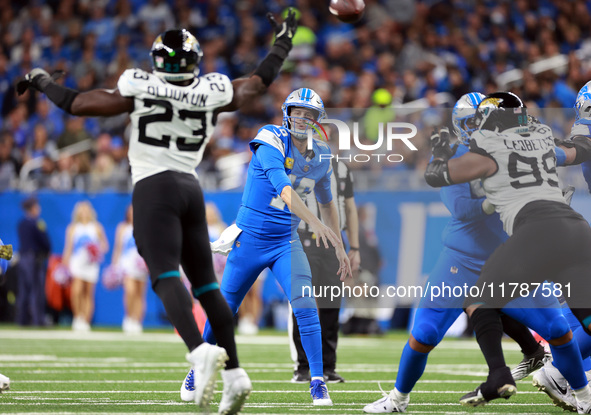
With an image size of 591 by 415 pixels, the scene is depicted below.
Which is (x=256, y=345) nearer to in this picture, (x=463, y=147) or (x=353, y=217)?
(x=353, y=217)

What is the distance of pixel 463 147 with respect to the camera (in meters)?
6.17

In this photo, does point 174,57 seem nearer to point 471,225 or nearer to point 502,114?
point 502,114

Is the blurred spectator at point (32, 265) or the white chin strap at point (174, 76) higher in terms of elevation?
the white chin strap at point (174, 76)

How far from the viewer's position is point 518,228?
215 inches

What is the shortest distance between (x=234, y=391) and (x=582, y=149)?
2772 mm

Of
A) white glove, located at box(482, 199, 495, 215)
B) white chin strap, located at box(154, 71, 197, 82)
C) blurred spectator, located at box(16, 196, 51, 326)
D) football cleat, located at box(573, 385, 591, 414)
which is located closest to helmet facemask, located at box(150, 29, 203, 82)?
white chin strap, located at box(154, 71, 197, 82)

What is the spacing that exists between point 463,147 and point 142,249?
2.20 m

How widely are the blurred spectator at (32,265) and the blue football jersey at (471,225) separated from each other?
10352 millimetres

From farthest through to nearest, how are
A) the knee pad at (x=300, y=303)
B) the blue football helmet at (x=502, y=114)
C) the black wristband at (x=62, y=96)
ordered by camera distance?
the knee pad at (x=300, y=303) < the blue football helmet at (x=502, y=114) < the black wristband at (x=62, y=96)

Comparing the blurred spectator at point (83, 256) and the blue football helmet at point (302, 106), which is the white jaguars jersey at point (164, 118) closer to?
the blue football helmet at point (302, 106)

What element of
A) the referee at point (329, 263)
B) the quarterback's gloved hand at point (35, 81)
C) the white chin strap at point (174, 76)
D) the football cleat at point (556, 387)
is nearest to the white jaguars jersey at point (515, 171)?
the football cleat at point (556, 387)

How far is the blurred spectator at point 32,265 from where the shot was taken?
1534 cm

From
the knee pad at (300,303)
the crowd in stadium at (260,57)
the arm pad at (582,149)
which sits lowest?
the knee pad at (300,303)

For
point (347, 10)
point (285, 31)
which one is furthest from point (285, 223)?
point (347, 10)
